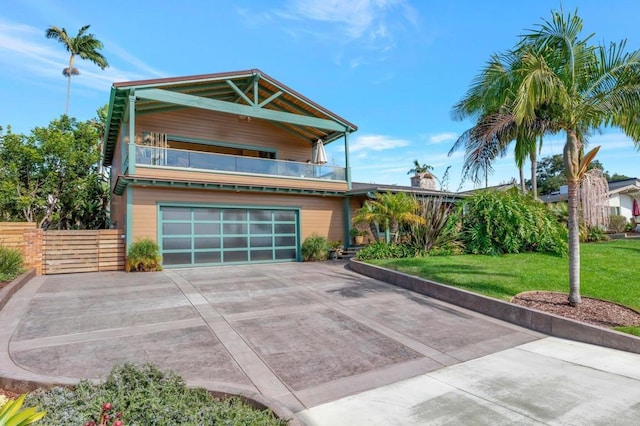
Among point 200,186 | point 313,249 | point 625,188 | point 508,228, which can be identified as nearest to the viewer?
point 508,228

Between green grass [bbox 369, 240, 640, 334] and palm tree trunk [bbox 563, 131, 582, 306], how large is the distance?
2.82ft

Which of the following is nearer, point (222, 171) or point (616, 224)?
point (222, 171)

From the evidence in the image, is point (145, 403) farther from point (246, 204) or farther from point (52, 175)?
point (52, 175)

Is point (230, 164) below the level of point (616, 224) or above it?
above

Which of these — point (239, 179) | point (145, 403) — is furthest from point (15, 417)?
point (239, 179)

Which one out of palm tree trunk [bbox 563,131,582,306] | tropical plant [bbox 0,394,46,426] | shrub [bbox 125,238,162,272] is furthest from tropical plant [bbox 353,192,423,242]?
tropical plant [bbox 0,394,46,426]

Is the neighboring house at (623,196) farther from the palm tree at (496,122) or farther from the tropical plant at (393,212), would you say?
the palm tree at (496,122)

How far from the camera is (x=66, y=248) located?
440 inches

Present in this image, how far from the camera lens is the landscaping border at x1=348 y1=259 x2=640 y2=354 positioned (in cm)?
498

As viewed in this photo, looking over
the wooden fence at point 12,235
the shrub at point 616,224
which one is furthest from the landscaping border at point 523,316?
the shrub at point 616,224

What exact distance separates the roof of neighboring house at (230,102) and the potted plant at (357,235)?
16.6ft

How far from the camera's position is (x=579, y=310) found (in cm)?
603

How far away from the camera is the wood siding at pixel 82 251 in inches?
432

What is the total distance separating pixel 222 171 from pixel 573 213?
11.4 meters
